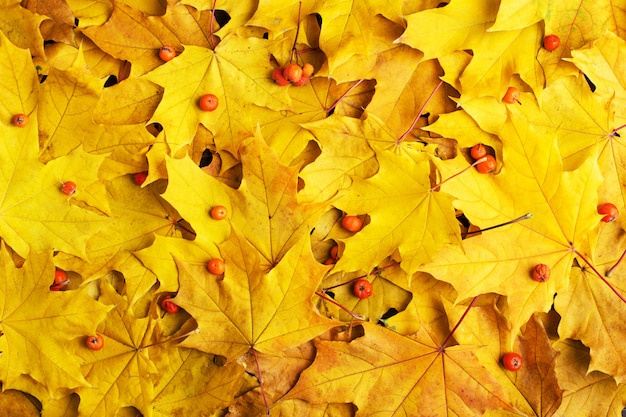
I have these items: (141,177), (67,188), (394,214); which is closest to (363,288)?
(394,214)

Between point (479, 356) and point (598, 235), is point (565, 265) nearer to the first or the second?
point (598, 235)

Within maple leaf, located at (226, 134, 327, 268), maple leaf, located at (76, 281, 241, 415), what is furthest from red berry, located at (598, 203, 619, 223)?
maple leaf, located at (76, 281, 241, 415)

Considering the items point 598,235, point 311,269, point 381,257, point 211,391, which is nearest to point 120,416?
point 211,391

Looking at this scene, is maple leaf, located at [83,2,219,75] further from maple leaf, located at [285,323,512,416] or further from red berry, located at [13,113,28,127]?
maple leaf, located at [285,323,512,416]

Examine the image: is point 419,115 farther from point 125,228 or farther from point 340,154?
point 125,228

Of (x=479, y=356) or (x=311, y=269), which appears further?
(x=479, y=356)

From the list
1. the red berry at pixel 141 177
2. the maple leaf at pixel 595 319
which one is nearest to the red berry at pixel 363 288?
the maple leaf at pixel 595 319
